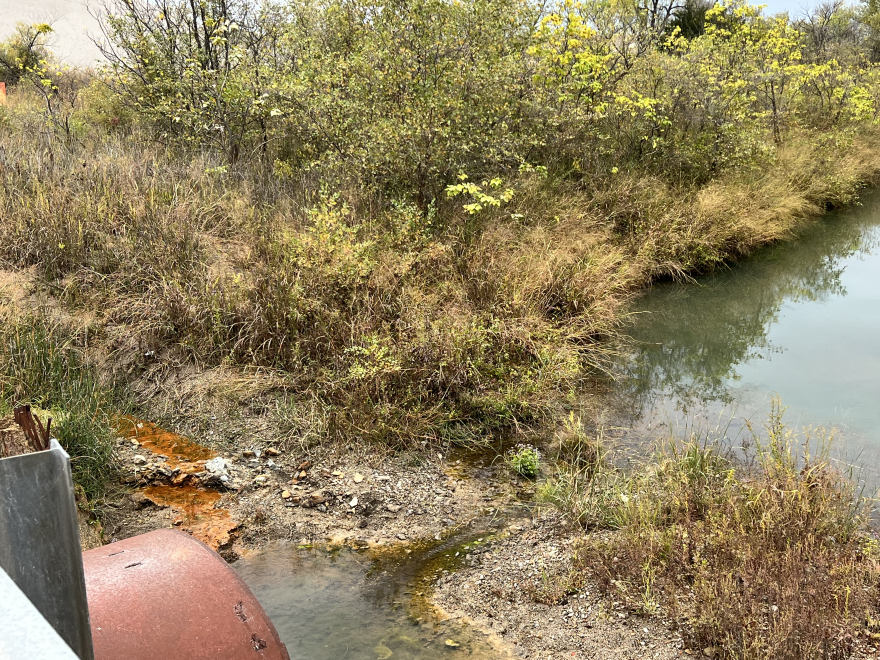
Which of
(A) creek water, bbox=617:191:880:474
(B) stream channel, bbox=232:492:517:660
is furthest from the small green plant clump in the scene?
(A) creek water, bbox=617:191:880:474

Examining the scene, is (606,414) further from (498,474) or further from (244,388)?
(244,388)

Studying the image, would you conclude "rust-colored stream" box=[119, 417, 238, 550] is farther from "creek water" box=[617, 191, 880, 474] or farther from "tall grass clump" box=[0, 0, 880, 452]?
"creek water" box=[617, 191, 880, 474]

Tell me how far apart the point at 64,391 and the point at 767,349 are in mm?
6751

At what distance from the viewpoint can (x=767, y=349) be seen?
7312mm

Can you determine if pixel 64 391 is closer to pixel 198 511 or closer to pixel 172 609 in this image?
pixel 198 511

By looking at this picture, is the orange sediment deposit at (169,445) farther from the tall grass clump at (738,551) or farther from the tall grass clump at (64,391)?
the tall grass clump at (738,551)

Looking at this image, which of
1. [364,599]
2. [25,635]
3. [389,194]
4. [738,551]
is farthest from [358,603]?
[389,194]

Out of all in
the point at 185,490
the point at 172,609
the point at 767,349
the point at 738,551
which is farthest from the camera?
the point at 767,349

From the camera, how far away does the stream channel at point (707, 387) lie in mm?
3420

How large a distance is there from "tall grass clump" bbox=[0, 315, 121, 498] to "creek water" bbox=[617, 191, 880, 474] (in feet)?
13.0

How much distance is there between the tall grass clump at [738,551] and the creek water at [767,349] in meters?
1.07

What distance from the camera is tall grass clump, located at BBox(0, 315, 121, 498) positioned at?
4.16 metres

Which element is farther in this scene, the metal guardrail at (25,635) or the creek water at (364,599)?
the creek water at (364,599)

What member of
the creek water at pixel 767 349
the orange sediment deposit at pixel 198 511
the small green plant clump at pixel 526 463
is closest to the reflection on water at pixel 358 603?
the orange sediment deposit at pixel 198 511
